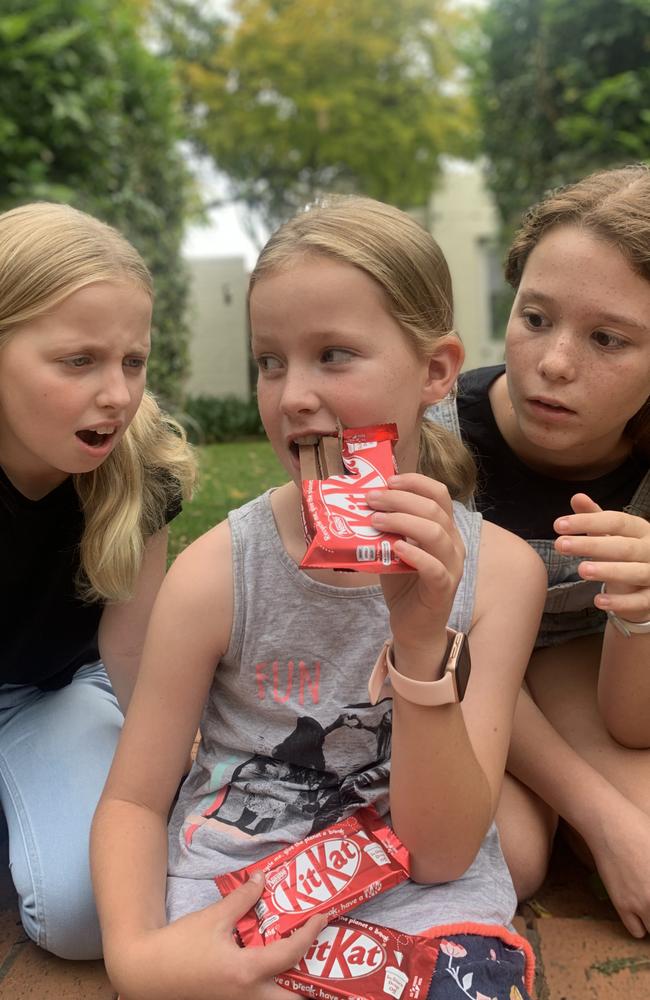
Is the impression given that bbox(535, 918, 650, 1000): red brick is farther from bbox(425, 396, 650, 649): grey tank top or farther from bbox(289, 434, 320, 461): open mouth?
bbox(289, 434, 320, 461): open mouth

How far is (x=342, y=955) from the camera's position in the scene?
1.62 m

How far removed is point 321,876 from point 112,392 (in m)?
1.08

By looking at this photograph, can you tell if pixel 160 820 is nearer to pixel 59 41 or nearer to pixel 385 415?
pixel 385 415

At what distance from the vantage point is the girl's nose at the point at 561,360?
2133mm

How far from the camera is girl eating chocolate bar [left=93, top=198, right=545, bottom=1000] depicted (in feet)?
5.28

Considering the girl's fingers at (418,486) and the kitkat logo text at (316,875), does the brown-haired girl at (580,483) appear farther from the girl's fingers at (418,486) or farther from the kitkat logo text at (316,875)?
the kitkat logo text at (316,875)

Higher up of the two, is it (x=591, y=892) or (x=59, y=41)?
(x=59, y=41)

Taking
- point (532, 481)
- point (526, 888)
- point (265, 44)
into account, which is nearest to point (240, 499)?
point (532, 481)

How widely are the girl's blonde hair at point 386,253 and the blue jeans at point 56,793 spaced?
130 centimetres

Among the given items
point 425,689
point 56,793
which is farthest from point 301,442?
point 56,793

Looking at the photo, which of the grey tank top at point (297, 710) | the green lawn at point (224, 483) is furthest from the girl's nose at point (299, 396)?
the green lawn at point (224, 483)

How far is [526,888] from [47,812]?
3.86ft

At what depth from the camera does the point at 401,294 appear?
1.81 meters

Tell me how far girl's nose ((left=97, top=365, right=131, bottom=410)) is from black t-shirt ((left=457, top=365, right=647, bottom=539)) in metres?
1.00
